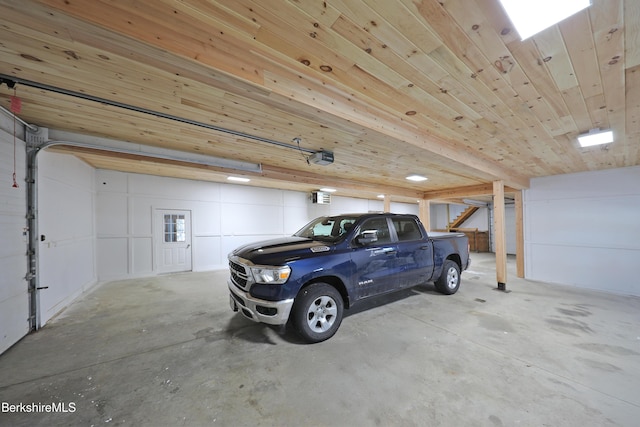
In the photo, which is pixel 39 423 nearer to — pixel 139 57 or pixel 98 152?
pixel 139 57

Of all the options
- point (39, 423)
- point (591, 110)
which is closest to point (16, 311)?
point (39, 423)

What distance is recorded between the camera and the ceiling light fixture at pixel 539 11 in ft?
4.22

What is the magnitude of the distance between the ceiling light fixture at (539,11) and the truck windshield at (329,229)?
2494 mm

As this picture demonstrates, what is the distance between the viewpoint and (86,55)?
1.69 m

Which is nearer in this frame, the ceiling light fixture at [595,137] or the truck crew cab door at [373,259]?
the ceiling light fixture at [595,137]

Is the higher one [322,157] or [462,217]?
[322,157]

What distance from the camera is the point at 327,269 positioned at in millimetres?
2797

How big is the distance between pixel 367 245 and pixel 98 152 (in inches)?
180

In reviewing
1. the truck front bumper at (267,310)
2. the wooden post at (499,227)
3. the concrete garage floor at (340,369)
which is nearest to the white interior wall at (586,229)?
the wooden post at (499,227)

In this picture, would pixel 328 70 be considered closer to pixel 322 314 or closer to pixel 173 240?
pixel 322 314

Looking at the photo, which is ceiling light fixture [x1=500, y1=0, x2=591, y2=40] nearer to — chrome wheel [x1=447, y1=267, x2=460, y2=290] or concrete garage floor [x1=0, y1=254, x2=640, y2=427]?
concrete garage floor [x1=0, y1=254, x2=640, y2=427]

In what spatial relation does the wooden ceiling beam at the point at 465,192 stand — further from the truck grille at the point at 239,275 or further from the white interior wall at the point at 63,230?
the white interior wall at the point at 63,230

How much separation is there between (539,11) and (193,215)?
795 cm
